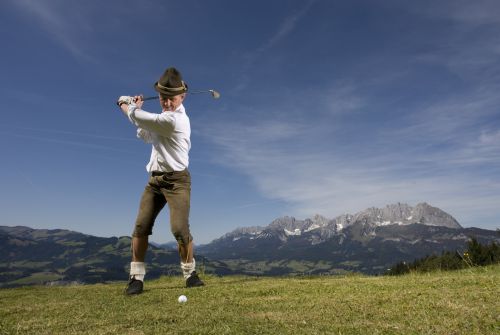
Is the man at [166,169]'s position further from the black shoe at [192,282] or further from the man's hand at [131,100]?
the black shoe at [192,282]

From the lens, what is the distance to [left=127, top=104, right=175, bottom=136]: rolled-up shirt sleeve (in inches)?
314

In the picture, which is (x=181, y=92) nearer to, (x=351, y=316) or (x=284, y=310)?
(x=284, y=310)

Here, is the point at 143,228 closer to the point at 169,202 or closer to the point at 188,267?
the point at 169,202

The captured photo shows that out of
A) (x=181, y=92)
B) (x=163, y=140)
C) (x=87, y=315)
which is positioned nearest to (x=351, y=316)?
(x=87, y=315)

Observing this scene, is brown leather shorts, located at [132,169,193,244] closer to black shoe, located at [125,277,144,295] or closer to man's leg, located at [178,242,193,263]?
man's leg, located at [178,242,193,263]

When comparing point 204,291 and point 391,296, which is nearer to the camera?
point 391,296

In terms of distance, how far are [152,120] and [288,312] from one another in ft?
15.1

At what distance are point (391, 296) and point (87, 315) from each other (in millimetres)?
4465

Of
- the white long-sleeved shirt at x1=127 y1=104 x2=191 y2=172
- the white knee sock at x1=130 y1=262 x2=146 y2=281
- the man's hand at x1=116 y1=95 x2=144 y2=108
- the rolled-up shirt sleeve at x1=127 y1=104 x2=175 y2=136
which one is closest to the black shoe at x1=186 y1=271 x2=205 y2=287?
the white knee sock at x1=130 y1=262 x2=146 y2=281

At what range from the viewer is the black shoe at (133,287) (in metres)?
8.00

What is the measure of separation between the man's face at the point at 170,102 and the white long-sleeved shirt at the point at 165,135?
0.36 feet

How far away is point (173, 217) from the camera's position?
8312 mm

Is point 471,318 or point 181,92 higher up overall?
point 181,92

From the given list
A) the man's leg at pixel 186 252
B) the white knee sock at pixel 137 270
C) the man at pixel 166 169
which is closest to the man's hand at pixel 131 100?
the man at pixel 166 169
